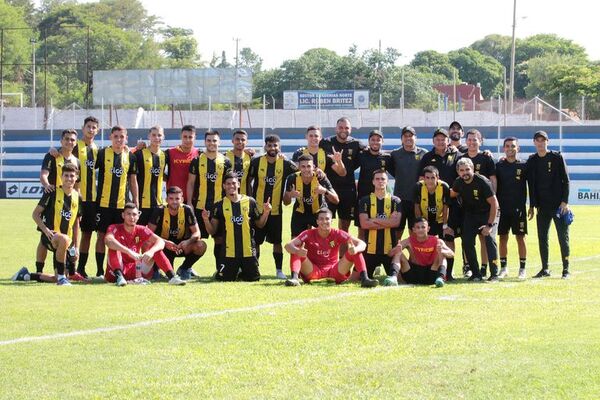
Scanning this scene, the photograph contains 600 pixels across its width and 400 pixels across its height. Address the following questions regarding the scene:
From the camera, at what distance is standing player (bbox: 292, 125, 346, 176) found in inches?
586

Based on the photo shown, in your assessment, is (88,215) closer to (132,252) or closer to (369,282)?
(132,252)

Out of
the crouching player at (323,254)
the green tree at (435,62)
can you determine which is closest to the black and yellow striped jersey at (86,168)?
the crouching player at (323,254)

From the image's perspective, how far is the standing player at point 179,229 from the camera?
47.0 ft

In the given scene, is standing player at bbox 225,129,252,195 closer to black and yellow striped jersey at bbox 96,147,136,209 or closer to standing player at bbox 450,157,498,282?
black and yellow striped jersey at bbox 96,147,136,209

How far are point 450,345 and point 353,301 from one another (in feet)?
9.83

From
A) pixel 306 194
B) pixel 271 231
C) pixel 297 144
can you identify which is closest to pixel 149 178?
pixel 271 231

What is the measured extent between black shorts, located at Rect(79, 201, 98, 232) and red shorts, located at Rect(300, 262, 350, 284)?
9.70 ft

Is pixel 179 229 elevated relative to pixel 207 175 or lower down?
lower down

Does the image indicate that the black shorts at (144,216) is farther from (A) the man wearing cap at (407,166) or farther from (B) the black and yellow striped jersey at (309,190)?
(A) the man wearing cap at (407,166)

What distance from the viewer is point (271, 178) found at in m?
15.1

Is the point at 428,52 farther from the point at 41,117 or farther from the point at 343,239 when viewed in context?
the point at 343,239

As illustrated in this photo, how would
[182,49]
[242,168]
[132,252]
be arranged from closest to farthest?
[132,252], [242,168], [182,49]

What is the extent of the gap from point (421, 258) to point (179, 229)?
316 centimetres

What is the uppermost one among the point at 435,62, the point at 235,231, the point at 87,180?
the point at 435,62
